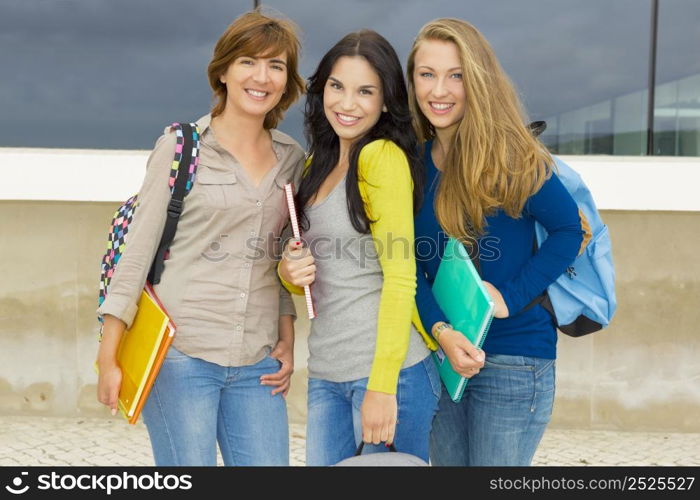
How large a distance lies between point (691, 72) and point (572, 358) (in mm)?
2506

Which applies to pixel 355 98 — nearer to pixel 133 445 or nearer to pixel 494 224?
pixel 494 224

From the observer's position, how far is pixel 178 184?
209 centimetres

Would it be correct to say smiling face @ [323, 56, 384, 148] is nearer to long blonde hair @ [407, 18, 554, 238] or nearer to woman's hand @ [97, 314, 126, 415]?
long blonde hair @ [407, 18, 554, 238]

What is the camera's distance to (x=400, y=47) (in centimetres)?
529

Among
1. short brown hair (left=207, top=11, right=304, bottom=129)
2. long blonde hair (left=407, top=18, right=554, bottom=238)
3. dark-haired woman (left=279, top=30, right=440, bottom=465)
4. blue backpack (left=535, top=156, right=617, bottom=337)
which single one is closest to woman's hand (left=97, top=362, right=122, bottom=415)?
dark-haired woman (left=279, top=30, right=440, bottom=465)

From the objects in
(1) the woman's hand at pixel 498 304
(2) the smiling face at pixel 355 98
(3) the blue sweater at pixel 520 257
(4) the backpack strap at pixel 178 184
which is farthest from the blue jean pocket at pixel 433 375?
(4) the backpack strap at pixel 178 184

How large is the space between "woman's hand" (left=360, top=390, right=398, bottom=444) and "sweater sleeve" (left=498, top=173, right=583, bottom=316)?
0.48m

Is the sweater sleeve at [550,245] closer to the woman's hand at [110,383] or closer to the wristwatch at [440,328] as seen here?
the wristwatch at [440,328]

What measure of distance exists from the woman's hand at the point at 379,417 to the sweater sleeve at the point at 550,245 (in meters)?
0.48

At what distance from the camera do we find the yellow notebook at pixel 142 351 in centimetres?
203

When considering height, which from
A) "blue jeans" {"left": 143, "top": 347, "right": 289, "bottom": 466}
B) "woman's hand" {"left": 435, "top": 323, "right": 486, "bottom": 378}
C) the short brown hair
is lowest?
"blue jeans" {"left": 143, "top": 347, "right": 289, "bottom": 466}

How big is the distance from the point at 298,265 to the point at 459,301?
50cm

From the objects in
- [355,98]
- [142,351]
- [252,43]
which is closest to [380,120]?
[355,98]

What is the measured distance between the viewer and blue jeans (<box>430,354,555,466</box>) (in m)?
2.14
